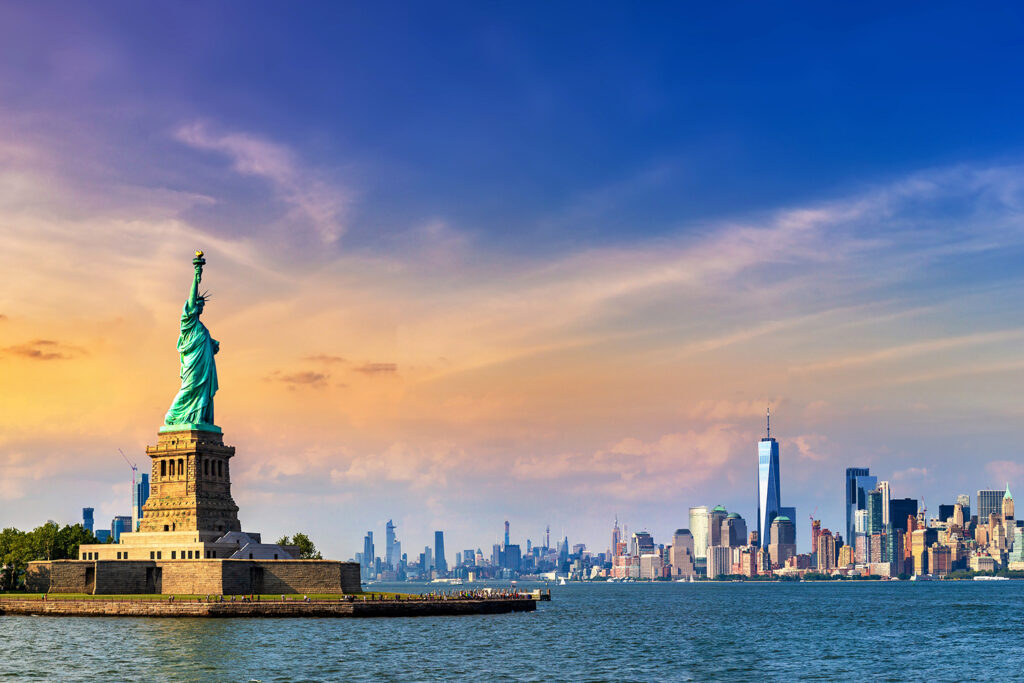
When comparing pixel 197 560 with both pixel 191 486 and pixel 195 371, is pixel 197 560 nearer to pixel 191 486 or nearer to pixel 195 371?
pixel 191 486

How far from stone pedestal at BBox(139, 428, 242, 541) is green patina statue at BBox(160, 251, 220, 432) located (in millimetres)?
2168

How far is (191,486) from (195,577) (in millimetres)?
14492

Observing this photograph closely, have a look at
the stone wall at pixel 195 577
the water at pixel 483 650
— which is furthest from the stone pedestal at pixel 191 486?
the water at pixel 483 650

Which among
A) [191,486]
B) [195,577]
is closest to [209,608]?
[195,577]

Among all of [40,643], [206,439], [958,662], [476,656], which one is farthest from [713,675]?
[206,439]

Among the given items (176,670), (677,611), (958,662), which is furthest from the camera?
(677,611)

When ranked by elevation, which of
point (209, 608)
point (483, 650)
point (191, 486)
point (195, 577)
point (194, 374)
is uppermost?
point (194, 374)

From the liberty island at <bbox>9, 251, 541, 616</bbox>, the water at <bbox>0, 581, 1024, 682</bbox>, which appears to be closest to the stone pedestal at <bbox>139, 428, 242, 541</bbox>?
the liberty island at <bbox>9, 251, 541, 616</bbox>

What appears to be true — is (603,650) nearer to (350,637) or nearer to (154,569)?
(350,637)

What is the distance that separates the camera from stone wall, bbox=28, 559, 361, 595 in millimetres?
125850

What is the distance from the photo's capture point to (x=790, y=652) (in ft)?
350

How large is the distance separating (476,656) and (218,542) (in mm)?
49532

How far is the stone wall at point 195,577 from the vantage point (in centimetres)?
12585

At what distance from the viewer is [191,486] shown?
137875mm
